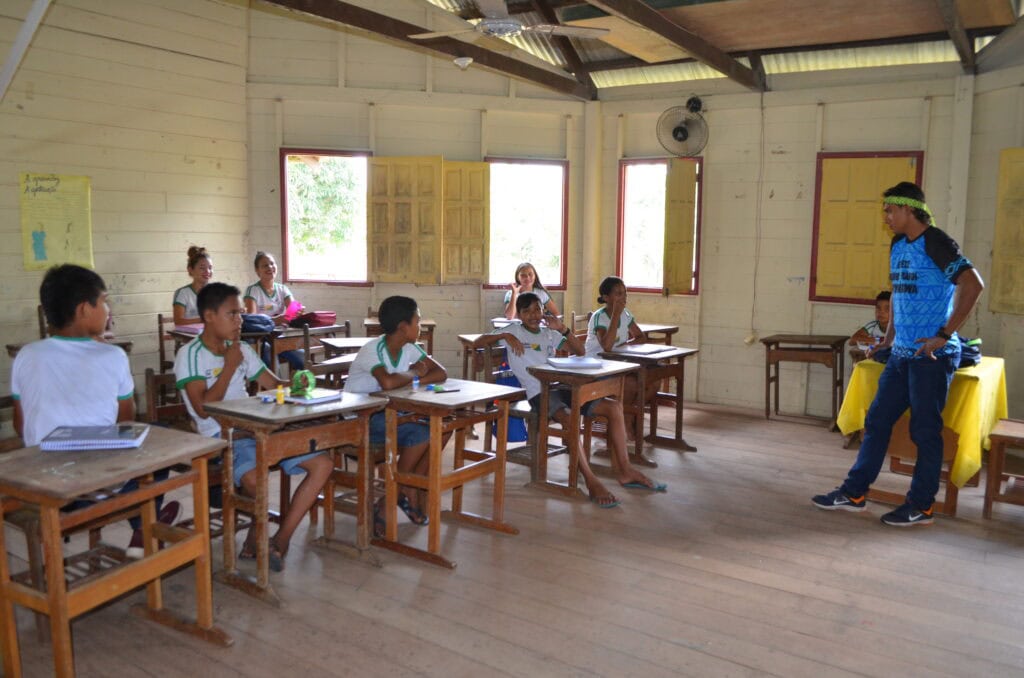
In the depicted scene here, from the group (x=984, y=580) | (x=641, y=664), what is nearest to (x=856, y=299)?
(x=984, y=580)

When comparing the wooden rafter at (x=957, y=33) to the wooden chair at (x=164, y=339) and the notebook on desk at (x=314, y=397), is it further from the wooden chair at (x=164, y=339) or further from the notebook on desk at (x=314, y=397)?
the wooden chair at (x=164, y=339)

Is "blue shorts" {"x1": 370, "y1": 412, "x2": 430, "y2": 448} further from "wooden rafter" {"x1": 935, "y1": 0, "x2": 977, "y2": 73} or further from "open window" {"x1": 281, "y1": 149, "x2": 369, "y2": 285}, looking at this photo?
"wooden rafter" {"x1": 935, "y1": 0, "x2": 977, "y2": 73}

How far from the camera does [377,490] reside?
12.6 ft

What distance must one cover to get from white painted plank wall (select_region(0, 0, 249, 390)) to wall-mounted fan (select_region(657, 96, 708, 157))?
4.06 m

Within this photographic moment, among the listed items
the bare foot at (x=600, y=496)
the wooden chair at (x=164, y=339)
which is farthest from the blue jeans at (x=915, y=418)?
the wooden chair at (x=164, y=339)

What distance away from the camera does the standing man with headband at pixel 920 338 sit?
4.11 metres

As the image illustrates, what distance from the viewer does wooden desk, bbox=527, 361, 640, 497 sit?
4.59 meters

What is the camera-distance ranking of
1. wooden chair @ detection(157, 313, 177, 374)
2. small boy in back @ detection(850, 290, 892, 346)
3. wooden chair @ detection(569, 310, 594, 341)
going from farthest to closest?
wooden chair @ detection(569, 310, 594, 341) < wooden chair @ detection(157, 313, 177, 374) < small boy in back @ detection(850, 290, 892, 346)

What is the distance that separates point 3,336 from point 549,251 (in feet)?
16.3

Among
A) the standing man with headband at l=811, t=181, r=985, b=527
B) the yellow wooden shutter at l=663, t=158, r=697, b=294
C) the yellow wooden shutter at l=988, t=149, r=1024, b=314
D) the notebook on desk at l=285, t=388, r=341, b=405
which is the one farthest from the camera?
the yellow wooden shutter at l=663, t=158, r=697, b=294

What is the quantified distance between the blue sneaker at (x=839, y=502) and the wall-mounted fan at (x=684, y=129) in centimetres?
411

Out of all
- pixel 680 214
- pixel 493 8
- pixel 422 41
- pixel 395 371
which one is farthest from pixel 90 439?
pixel 680 214

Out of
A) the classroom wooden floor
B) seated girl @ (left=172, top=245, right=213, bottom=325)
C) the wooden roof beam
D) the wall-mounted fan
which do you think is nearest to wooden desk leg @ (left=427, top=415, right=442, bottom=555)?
the classroom wooden floor

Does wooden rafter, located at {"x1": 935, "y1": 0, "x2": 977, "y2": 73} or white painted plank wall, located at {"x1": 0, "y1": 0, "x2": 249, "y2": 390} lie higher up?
wooden rafter, located at {"x1": 935, "y1": 0, "x2": 977, "y2": 73}
